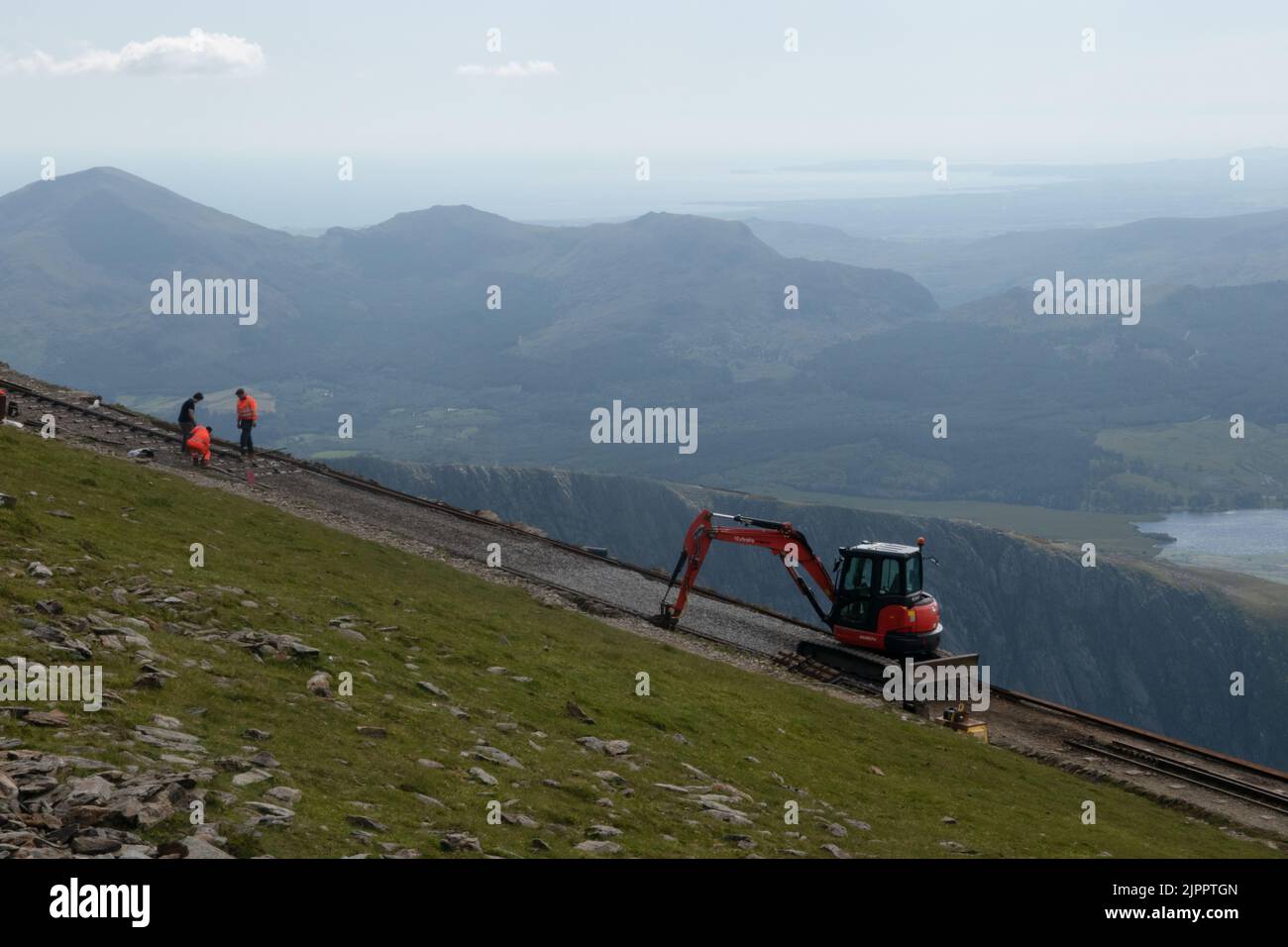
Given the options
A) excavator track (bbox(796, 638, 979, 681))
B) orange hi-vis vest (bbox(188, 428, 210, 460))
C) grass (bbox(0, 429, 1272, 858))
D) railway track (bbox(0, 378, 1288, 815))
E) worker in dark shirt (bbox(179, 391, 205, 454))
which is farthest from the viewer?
worker in dark shirt (bbox(179, 391, 205, 454))

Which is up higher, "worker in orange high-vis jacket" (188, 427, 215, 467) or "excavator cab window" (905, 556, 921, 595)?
"worker in orange high-vis jacket" (188, 427, 215, 467)

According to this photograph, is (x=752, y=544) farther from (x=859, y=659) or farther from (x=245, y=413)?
(x=245, y=413)

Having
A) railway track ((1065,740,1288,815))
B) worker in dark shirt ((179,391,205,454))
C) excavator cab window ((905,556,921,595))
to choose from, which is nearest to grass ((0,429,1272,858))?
railway track ((1065,740,1288,815))

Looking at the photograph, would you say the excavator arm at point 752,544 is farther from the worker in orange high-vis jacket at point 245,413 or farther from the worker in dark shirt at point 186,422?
the worker in dark shirt at point 186,422

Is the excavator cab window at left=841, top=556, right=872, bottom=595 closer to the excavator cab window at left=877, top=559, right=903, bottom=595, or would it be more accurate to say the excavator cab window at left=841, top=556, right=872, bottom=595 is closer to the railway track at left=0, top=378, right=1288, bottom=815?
the excavator cab window at left=877, top=559, right=903, bottom=595

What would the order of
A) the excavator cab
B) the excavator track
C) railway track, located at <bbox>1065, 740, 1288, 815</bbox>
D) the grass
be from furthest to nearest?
the excavator cab, the excavator track, railway track, located at <bbox>1065, 740, 1288, 815</bbox>, the grass

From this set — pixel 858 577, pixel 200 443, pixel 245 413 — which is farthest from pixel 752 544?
pixel 200 443

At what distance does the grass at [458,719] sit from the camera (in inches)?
715

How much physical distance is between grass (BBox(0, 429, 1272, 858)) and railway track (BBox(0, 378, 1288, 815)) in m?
3.59

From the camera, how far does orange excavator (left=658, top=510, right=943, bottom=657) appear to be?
140 ft

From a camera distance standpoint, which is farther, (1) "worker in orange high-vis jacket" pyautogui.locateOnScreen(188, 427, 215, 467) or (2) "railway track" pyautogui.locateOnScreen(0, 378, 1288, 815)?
(1) "worker in orange high-vis jacket" pyautogui.locateOnScreen(188, 427, 215, 467)

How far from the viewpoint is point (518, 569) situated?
48.7 m
